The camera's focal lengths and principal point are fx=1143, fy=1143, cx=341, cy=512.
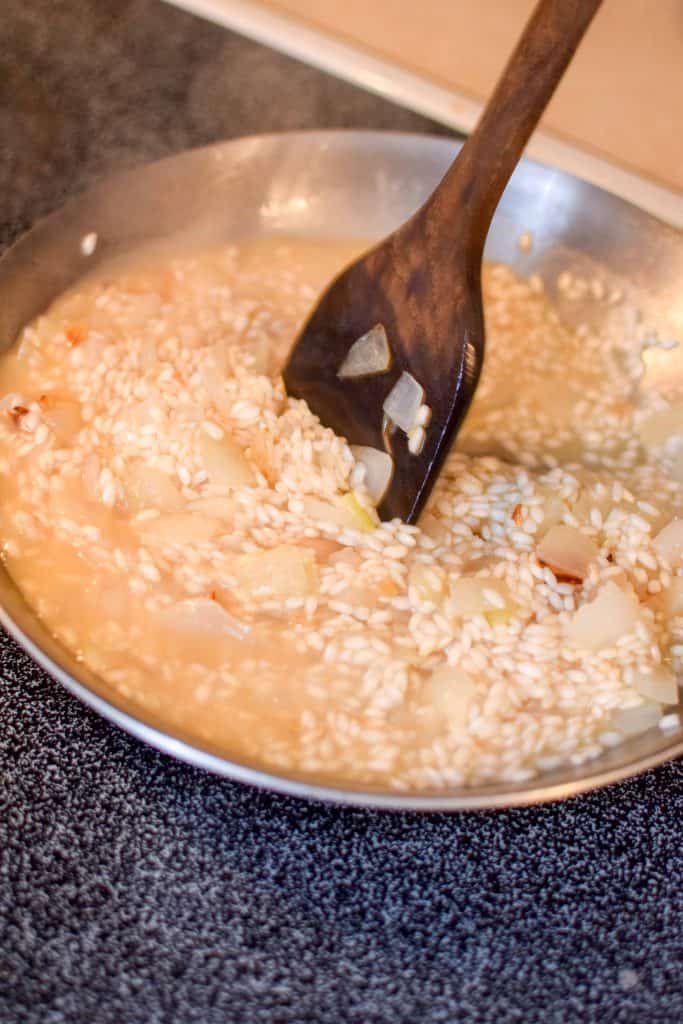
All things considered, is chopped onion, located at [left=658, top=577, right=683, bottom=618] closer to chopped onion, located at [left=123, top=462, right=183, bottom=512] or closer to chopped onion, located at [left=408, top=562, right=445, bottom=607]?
chopped onion, located at [left=408, top=562, right=445, bottom=607]

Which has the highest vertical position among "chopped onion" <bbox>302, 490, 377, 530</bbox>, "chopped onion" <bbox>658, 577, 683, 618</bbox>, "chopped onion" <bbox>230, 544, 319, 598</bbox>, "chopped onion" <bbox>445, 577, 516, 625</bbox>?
"chopped onion" <bbox>658, 577, 683, 618</bbox>

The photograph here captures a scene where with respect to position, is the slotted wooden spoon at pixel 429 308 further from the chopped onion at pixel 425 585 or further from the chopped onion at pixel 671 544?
the chopped onion at pixel 671 544

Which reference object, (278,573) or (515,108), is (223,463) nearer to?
(278,573)

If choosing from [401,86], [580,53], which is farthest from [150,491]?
[580,53]

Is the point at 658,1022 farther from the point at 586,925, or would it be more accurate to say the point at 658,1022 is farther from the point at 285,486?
the point at 285,486

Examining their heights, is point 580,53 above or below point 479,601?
above

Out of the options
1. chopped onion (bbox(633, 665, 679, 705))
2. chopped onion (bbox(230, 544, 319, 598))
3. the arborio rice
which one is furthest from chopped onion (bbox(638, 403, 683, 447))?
chopped onion (bbox(230, 544, 319, 598))
